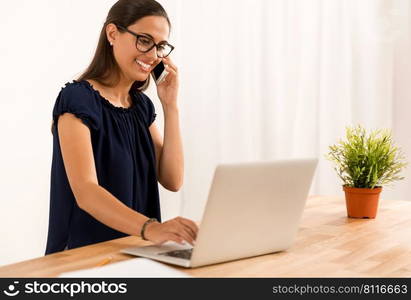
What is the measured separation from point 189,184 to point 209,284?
2.86 m

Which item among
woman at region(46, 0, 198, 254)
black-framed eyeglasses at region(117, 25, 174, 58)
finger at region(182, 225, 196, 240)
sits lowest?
finger at region(182, 225, 196, 240)

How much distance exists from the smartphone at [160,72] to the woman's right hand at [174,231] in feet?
2.75

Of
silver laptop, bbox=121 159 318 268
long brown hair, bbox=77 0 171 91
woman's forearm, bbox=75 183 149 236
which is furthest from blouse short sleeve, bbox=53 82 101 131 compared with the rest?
silver laptop, bbox=121 159 318 268

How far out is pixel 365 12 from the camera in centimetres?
324

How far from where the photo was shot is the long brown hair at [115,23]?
1.87m

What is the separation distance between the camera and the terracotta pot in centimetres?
177

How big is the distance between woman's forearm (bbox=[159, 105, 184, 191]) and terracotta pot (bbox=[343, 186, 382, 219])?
643mm

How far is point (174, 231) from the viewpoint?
126cm

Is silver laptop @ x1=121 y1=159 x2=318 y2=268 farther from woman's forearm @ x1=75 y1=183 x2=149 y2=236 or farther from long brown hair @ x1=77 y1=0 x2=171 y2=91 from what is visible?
long brown hair @ x1=77 y1=0 x2=171 y2=91

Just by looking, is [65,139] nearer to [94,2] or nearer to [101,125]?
[101,125]

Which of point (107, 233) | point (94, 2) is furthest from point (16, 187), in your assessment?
point (107, 233)

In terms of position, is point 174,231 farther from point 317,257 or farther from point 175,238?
point 317,257

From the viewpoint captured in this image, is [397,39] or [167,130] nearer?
[167,130]

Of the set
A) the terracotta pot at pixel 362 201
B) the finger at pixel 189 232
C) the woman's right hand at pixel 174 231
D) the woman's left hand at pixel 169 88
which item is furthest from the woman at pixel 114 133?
the terracotta pot at pixel 362 201
